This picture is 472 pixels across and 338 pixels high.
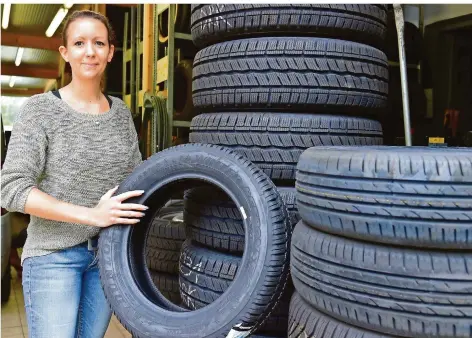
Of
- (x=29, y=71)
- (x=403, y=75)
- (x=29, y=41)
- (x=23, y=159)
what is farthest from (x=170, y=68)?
(x=29, y=71)

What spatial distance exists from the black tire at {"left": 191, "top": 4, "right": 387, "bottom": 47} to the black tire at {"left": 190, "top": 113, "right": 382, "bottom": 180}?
1.11 ft

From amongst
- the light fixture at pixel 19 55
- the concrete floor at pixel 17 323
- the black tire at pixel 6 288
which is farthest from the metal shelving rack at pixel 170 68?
the light fixture at pixel 19 55

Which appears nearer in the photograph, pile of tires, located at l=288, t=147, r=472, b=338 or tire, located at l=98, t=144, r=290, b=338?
pile of tires, located at l=288, t=147, r=472, b=338

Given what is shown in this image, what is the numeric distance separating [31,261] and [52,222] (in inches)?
5.8

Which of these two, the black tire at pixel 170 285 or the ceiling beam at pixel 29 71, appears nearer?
the black tire at pixel 170 285

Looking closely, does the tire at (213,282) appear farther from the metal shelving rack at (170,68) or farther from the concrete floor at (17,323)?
the metal shelving rack at (170,68)

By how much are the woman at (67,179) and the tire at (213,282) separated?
400 mm

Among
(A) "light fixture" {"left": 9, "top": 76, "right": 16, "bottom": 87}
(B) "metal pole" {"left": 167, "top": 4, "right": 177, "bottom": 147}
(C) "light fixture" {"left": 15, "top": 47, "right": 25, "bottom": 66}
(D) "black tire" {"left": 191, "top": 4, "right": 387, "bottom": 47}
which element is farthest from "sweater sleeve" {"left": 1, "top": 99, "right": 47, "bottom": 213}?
(A) "light fixture" {"left": 9, "top": 76, "right": 16, "bottom": 87}

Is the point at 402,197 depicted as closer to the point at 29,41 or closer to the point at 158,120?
the point at 158,120

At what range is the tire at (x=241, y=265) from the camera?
168 centimetres

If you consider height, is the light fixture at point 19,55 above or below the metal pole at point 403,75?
above

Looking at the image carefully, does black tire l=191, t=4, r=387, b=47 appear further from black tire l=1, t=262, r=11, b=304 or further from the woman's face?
black tire l=1, t=262, r=11, b=304

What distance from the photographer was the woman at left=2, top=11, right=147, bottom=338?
1.69 meters

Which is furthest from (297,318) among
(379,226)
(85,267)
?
(85,267)
